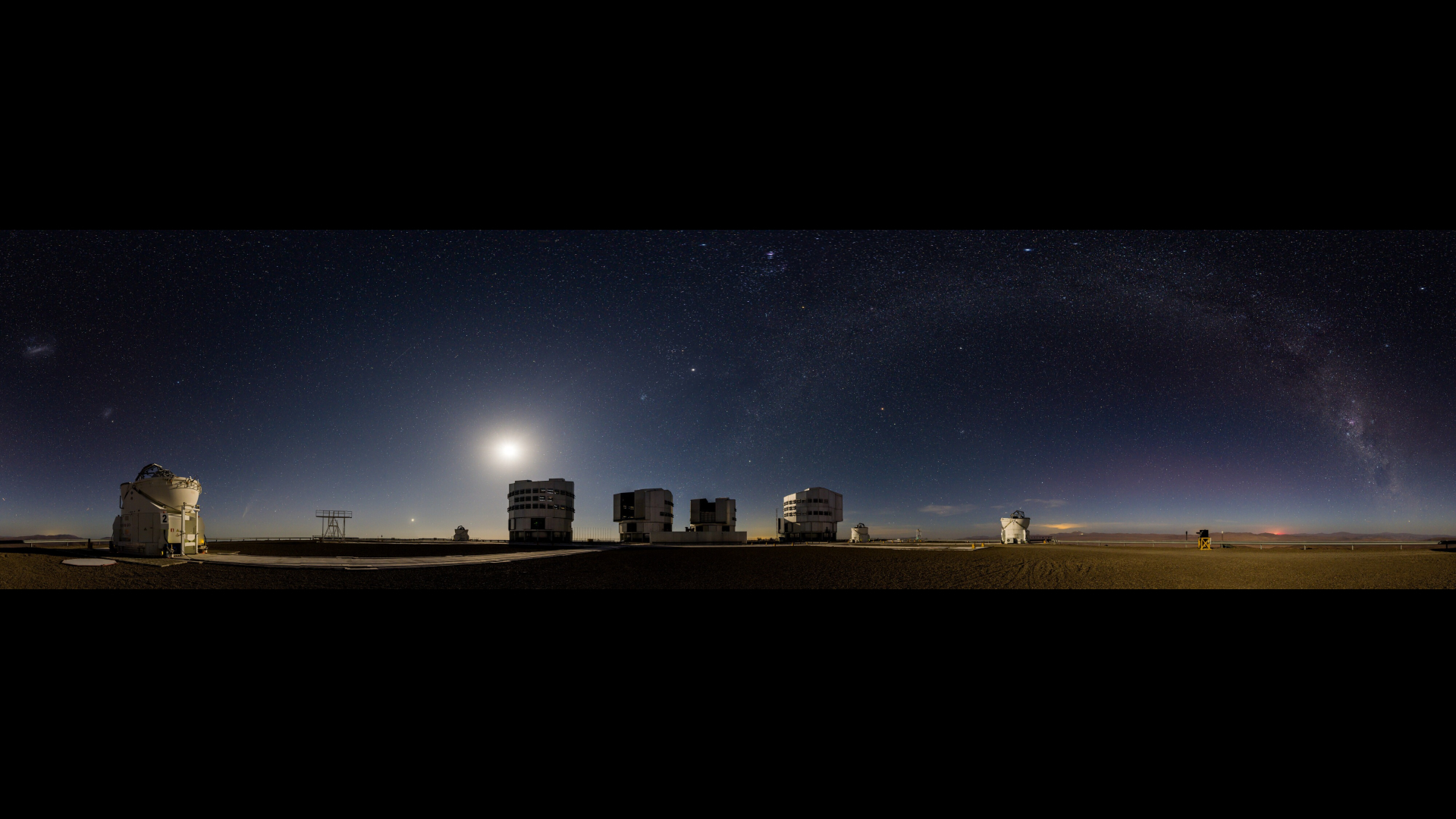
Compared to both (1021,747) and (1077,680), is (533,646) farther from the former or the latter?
(1077,680)

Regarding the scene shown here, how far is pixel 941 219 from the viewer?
3.18 meters

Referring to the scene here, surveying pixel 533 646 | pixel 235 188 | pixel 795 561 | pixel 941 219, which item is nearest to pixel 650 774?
pixel 533 646

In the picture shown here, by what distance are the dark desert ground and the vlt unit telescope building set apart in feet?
74.7

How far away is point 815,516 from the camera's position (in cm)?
4841

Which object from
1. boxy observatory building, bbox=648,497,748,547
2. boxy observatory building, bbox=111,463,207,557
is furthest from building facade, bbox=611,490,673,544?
boxy observatory building, bbox=111,463,207,557

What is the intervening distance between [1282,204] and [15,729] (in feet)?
24.8

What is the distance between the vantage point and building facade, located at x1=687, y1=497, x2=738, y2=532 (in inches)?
1660

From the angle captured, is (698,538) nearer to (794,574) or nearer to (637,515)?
(637,515)

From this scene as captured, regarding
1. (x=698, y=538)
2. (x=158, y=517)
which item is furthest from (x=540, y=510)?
(x=158, y=517)

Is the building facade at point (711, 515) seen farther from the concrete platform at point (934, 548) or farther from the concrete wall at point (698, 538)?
the concrete platform at point (934, 548)

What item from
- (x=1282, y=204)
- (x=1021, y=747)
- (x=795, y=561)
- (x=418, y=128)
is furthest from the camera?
(x=795, y=561)

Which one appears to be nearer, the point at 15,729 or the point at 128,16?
the point at 128,16

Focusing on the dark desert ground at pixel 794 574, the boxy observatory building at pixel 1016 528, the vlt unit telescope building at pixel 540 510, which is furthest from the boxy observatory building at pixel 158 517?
the boxy observatory building at pixel 1016 528

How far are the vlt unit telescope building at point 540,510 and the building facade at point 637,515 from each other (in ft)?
16.4
